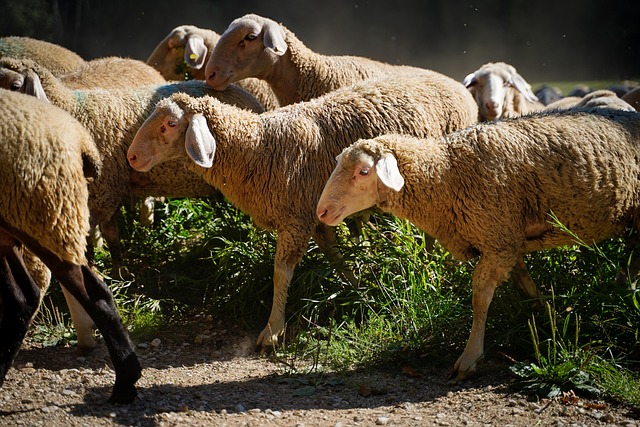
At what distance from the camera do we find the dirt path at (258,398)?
3.96m

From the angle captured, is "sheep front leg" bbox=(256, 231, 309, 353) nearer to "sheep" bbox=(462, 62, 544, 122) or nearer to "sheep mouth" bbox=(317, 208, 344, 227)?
"sheep mouth" bbox=(317, 208, 344, 227)

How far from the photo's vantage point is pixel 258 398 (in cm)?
436

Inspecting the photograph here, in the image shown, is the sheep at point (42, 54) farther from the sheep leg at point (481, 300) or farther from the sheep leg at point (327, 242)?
the sheep leg at point (481, 300)

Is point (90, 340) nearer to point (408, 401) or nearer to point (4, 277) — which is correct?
point (4, 277)

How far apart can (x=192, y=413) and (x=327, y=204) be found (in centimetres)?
131

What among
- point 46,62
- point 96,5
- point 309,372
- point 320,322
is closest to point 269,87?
point 46,62

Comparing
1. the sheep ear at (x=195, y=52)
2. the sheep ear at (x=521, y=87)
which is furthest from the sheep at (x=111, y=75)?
the sheep ear at (x=521, y=87)

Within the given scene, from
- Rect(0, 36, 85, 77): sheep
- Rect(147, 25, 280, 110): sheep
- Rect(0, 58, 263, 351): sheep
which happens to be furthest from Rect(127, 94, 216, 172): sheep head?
Rect(0, 36, 85, 77): sheep

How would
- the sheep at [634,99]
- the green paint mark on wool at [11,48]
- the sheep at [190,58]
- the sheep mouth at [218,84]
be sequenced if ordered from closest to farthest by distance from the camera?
the sheep mouth at [218,84] < the sheep at [190,58] < the green paint mark on wool at [11,48] < the sheep at [634,99]

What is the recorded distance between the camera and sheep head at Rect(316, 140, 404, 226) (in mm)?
4496

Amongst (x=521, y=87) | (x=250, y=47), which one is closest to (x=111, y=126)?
(x=250, y=47)

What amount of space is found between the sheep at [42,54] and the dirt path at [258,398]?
3.58 meters

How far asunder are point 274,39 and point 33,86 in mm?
1822

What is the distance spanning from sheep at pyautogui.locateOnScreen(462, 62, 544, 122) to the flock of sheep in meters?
1.36
